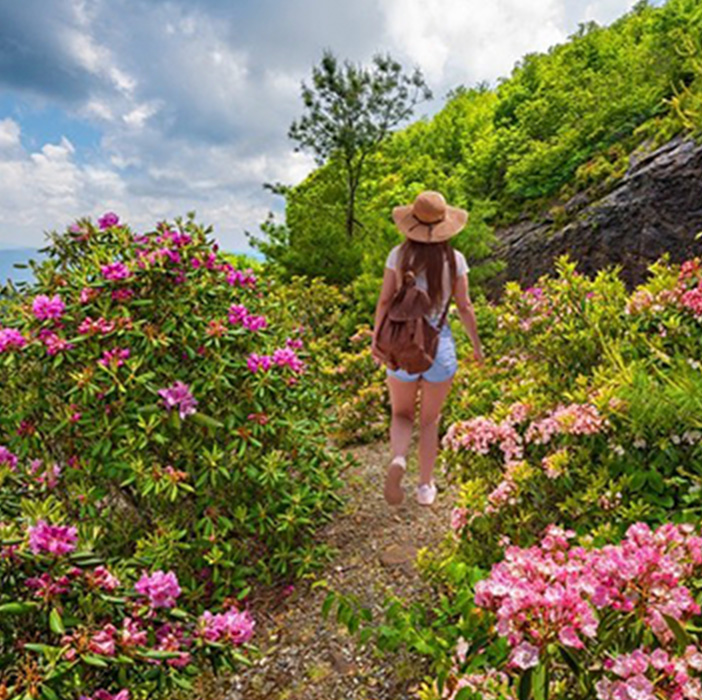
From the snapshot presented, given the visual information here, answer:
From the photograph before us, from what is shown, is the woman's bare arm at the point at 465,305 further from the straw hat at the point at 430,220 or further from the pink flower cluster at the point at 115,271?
the pink flower cluster at the point at 115,271

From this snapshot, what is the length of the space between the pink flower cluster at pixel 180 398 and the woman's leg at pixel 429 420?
1.61 metres

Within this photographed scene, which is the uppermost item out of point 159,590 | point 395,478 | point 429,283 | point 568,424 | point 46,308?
point 429,283

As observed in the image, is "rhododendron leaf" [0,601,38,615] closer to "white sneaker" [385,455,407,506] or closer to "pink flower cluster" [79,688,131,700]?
"pink flower cluster" [79,688,131,700]

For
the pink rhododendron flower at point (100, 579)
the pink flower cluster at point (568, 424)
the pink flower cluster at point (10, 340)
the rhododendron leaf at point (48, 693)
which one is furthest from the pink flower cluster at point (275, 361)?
the rhododendron leaf at point (48, 693)

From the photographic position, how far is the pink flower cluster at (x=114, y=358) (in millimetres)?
3361

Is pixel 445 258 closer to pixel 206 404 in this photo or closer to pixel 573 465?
pixel 573 465

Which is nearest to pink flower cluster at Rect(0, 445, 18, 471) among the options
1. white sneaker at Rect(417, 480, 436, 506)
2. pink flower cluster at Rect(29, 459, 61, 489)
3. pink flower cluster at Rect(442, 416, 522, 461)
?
pink flower cluster at Rect(29, 459, 61, 489)

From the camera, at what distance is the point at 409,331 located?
12.4 ft

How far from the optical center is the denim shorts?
4008 mm

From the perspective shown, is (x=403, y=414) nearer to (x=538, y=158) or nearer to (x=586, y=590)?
(x=586, y=590)

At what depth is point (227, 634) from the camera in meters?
2.30

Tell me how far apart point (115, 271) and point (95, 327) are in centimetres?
42

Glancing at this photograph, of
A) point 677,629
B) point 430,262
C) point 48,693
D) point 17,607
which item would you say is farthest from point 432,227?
point 48,693

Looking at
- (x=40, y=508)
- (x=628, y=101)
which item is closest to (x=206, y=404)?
(x=40, y=508)
